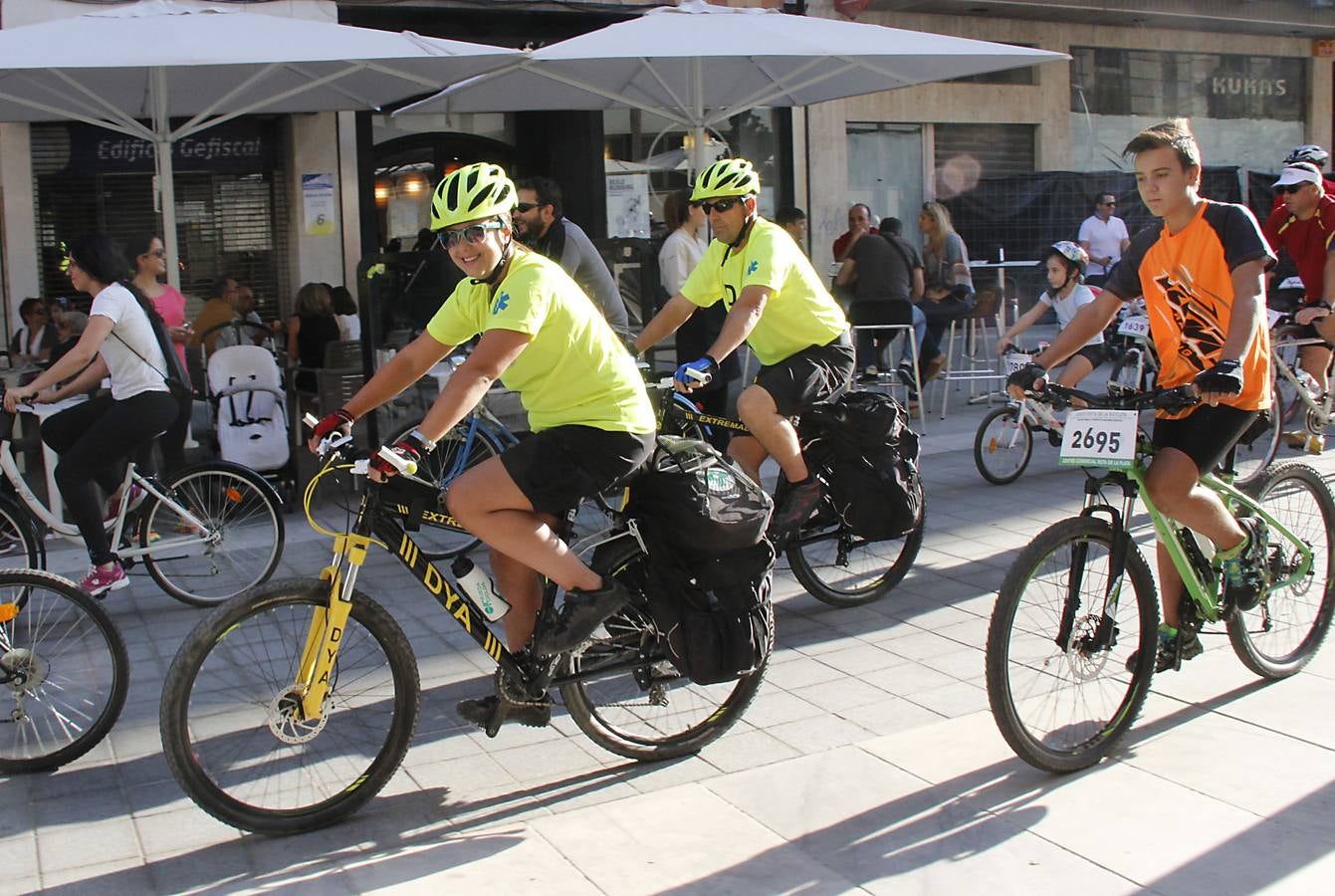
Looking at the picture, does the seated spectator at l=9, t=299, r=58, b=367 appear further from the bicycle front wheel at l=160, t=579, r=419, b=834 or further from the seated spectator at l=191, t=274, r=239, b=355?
the bicycle front wheel at l=160, t=579, r=419, b=834

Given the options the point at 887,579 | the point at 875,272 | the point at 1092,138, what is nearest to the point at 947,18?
the point at 1092,138

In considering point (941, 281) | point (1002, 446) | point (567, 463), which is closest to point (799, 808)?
point (567, 463)

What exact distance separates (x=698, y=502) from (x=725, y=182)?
215 cm

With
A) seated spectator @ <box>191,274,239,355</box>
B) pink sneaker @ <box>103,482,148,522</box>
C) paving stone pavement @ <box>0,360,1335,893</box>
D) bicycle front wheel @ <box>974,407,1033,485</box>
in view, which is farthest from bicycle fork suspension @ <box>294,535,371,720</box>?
seated spectator @ <box>191,274,239,355</box>

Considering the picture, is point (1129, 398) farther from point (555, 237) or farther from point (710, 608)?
point (555, 237)

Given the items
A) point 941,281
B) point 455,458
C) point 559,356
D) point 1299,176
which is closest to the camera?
point 559,356

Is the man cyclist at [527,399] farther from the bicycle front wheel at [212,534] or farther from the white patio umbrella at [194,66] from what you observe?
the white patio umbrella at [194,66]

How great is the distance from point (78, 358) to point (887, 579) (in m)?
3.77

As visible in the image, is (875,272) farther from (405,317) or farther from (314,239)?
(314,239)

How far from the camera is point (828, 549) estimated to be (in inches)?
251

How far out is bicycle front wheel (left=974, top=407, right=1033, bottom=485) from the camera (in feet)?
30.6

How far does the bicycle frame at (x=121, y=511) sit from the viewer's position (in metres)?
6.75

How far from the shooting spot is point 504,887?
368 cm

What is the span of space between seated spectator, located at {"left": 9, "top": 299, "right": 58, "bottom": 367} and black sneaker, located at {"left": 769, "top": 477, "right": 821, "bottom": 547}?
25.4ft
